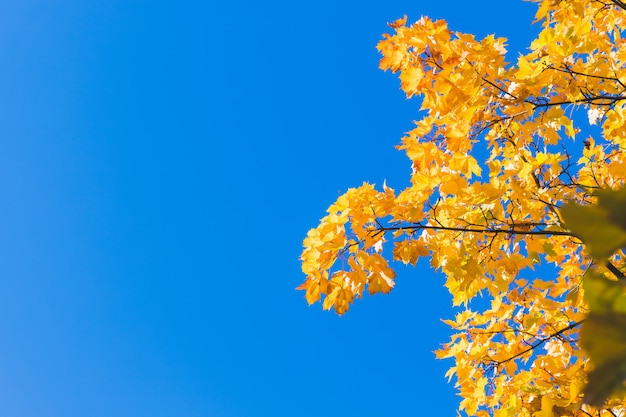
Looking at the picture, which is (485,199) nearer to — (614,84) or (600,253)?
(614,84)

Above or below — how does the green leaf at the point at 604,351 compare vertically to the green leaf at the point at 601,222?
below

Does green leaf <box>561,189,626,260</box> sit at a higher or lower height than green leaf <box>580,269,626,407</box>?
higher

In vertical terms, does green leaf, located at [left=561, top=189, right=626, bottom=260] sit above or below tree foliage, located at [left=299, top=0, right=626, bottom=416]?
below

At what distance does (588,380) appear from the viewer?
12.3 inches

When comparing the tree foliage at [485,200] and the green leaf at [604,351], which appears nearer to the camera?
the green leaf at [604,351]

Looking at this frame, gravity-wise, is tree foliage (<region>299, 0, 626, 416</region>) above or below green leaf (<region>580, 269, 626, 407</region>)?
above

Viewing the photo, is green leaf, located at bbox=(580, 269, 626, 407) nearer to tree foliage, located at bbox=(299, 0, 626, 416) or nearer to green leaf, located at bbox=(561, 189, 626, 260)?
green leaf, located at bbox=(561, 189, 626, 260)

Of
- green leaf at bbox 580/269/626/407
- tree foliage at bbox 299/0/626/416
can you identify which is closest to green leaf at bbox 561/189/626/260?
Result: green leaf at bbox 580/269/626/407

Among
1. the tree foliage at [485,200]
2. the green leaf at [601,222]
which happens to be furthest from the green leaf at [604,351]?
the tree foliage at [485,200]

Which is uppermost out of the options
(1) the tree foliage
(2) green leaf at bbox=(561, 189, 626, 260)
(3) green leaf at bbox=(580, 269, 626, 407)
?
(1) the tree foliage

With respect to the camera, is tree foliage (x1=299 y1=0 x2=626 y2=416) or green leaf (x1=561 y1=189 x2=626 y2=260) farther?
tree foliage (x1=299 y1=0 x2=626 y2=416)

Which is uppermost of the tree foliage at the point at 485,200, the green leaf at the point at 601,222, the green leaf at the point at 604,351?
the tree foliage at the point at 485,200

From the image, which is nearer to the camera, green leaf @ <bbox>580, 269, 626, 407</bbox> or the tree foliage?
green leaf @ <bbox>580, 269, 626, 407</bbox>

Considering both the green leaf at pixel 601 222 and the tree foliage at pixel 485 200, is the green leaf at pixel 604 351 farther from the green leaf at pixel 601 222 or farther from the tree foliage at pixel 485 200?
the tree foliage at pixel 485 200
